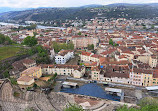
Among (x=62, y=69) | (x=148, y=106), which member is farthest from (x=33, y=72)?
(x=148, y=106)

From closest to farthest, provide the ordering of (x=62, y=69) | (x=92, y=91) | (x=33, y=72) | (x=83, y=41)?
(x=92, y=91), (x=33, y=72), (x=62, y=69), (x=83, y=41)

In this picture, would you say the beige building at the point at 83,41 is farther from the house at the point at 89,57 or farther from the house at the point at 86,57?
the house at the point at 89,57

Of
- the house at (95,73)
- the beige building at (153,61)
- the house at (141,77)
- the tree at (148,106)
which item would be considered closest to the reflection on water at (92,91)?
the house at (95,73)

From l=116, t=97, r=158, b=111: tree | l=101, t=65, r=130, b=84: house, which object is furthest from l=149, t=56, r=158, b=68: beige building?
l=116, t=97, r=158, b=111: tree

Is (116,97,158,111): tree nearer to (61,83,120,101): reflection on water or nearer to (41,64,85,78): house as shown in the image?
(61,83,120,101): reflection on water

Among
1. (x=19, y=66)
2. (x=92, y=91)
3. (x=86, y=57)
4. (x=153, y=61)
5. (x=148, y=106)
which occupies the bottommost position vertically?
(x=92, y=91)

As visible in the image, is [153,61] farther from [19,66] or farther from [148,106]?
[19,66]

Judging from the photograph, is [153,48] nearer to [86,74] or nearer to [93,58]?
[93,58]

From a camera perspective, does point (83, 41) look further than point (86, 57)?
Yes
